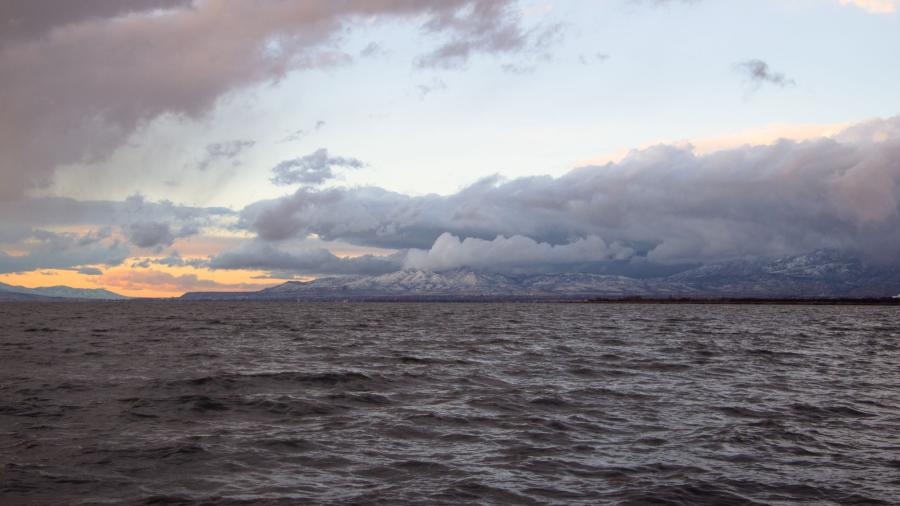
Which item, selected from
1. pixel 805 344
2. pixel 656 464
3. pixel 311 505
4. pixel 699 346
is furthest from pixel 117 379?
pixel 805 344

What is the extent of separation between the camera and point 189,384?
1351 inches

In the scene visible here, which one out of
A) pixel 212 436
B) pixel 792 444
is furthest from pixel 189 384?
pixel 792 444

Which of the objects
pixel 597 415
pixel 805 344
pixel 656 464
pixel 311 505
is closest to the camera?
pixel 311 505

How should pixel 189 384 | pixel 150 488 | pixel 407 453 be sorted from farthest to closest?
pixel 189 384
pixel 407 453
pixel 150 488

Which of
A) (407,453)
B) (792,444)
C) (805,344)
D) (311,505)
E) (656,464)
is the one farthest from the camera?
(805,344)

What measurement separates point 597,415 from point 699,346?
43.3 m

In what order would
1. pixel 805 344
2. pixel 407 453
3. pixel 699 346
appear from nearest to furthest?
pixel 407 453, pixel 699 346, pixel 805 344

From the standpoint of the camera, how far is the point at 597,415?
2688cm

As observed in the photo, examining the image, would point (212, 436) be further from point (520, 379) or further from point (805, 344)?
point (805, 344)

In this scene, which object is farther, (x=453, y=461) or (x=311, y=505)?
(x=453, y=461)

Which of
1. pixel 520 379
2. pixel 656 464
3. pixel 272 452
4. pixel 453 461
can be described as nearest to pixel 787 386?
pixel 520 379

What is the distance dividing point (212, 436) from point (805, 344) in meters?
68.2

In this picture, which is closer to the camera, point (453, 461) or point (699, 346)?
point (453, 461)

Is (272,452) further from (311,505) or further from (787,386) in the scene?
(787,386)
